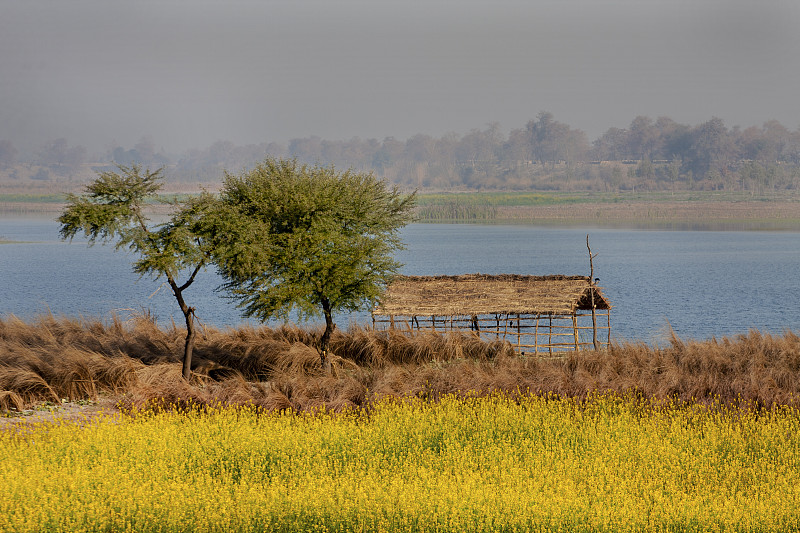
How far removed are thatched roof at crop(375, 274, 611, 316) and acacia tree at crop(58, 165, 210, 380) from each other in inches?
376

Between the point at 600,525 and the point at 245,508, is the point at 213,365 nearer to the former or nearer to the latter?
the point at 245,508

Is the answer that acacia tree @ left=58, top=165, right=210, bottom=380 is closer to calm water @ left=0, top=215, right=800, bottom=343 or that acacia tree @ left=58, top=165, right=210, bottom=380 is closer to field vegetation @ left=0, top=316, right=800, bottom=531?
field vegetation @ left=0, top=316, right=800, bottom=531

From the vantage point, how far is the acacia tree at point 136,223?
23.0 meters

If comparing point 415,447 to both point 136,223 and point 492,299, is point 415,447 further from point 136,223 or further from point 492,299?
point 492,299

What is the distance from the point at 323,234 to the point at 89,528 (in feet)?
55.5

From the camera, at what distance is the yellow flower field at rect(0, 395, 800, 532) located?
413 inches

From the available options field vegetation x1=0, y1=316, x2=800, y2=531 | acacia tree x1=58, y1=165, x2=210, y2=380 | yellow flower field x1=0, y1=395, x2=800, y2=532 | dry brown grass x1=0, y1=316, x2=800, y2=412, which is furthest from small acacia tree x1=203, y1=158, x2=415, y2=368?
yellow flower field x1=0, y1=395, x2=800, y2=532

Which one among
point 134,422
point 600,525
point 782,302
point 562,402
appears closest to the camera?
point 600,525

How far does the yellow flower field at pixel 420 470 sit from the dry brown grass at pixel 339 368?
1.17 meters

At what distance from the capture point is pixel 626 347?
2684cm

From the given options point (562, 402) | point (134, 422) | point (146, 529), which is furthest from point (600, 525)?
point (134, 422)

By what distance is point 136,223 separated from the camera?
23984mm

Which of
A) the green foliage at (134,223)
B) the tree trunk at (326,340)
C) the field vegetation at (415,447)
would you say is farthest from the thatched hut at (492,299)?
the green foliage at (134,223)

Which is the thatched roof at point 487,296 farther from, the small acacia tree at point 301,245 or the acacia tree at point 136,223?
the acacia tree at point 136,223
